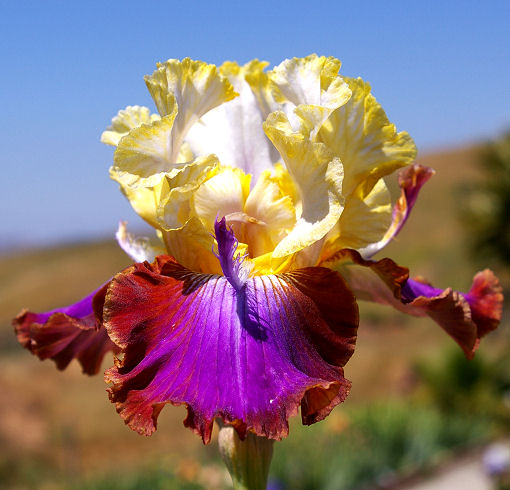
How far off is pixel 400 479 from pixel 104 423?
9074 mm

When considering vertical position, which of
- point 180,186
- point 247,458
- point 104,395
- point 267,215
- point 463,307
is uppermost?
point 180,186

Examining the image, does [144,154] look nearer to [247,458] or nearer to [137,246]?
[137,246]

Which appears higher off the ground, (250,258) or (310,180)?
(310,180)

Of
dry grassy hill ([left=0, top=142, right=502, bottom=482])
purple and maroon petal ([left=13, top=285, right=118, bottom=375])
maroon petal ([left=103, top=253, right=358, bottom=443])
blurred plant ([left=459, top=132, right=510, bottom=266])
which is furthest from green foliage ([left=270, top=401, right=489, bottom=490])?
maroon petal ([left=103, top=253, right=358, bottom=443])

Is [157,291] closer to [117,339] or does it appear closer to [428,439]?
[117,339]

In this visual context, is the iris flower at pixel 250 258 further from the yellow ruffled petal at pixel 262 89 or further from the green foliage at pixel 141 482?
the green foliage at pixel 141 482

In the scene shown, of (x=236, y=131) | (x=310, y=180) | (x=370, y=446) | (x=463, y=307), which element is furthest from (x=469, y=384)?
(x=310, y=180)

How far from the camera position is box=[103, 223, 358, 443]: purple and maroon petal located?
94cm

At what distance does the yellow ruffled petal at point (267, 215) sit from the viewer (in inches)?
48.7

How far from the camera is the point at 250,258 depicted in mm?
1274

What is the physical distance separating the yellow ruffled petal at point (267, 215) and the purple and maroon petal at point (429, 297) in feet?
0.40

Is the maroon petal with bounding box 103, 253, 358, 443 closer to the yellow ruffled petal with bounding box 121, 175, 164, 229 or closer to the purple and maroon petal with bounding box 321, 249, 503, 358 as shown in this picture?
the purple and maroon petal with bounding box 321, 249, 503, 358

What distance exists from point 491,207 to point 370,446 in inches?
214

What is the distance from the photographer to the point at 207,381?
95cm
